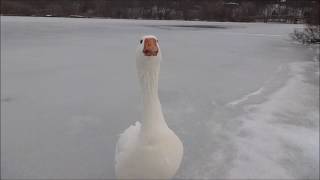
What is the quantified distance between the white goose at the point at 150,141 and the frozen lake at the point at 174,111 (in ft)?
2.68

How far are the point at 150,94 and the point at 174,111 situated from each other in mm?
2612

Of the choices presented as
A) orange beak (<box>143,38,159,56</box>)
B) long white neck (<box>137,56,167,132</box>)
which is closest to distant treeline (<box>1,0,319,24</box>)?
long white neck (<box>137,56,167,132</box>)

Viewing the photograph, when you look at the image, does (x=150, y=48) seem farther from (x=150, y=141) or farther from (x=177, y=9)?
(x=177, y=9)

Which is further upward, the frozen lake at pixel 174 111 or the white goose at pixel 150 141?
the white goose at pixel 150 141

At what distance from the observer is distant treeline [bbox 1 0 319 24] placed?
73.4 feet

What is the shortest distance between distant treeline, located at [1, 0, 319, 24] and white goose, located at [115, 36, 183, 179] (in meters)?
19.6

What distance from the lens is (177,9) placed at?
84.2ft

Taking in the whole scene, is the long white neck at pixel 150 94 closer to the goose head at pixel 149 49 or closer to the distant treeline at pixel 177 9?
the goose head at pixel 149 49

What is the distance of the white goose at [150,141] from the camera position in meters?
2.60

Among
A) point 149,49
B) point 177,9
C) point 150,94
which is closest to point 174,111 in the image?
point 150,94

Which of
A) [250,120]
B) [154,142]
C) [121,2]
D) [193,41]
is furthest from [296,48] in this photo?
[121,2]

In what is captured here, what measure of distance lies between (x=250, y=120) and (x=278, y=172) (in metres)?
1.46

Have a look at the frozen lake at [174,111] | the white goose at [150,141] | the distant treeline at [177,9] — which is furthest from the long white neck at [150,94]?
the distant treeline at [177,9]

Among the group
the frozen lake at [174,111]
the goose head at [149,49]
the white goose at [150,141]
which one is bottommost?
the frozen lake at [174,111]
